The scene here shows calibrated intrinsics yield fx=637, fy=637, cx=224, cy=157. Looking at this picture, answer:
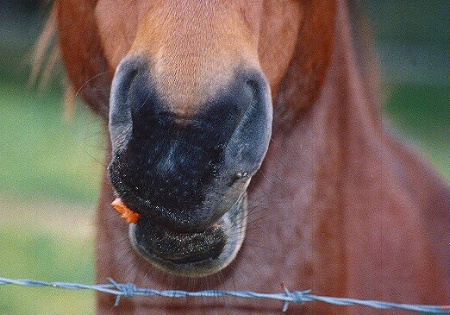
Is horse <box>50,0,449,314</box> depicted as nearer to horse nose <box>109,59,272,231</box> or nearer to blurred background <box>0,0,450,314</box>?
horse nose <box>109,59,272,231</box>

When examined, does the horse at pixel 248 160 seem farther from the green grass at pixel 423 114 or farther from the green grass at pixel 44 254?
the green grass at pixel 423 114

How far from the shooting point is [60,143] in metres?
7.43

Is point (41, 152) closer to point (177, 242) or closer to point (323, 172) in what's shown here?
point (323, 172)

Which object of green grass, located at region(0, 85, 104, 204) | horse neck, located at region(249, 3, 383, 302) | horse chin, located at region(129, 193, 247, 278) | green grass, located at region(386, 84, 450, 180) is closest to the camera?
horse chin, located at region(129, 193, 247, 278)

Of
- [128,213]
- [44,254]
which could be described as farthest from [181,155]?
[44,254]

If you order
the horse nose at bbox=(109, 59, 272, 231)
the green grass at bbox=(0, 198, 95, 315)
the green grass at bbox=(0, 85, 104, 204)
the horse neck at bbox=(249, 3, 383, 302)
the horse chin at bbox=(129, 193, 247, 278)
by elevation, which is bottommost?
the green grass at bbox=(0, 85, 104, 204)

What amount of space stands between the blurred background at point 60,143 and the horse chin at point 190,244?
6.93 feet

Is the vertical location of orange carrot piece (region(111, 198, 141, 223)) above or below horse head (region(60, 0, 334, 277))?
below

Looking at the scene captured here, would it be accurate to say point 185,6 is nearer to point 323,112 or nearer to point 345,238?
point 323,112

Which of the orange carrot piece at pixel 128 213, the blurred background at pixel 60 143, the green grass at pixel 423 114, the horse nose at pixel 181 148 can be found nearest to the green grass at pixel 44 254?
the blurred background at pixel 60 143

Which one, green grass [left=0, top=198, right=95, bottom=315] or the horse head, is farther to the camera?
green grass [left=0, top=198, right=95, bottom=315]

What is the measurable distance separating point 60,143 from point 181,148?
6781 millimetres

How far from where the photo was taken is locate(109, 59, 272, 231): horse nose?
3.01ft

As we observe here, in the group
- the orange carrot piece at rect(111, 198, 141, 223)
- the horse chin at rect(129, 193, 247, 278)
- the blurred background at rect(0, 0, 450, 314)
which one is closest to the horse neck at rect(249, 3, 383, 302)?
the horse chin at rect(129, 193, 247, 278)
